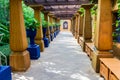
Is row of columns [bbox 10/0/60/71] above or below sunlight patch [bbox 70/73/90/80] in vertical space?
above

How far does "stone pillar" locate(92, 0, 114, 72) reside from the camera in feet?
21.6

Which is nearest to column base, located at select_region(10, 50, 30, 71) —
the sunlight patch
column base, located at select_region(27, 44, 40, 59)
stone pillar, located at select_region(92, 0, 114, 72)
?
the sunlight patch

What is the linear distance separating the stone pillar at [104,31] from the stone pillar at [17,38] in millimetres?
2318

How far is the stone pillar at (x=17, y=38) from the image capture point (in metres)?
6.71

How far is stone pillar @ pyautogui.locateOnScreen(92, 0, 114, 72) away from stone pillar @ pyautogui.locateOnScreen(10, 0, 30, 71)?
2.32m

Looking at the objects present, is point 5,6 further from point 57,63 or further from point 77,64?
point 77,64

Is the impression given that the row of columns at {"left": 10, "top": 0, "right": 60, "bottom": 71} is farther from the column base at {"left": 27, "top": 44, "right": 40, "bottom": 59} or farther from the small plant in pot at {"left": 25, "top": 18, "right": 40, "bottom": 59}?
the column base at {"left": 27, "top": 44, "right": 40, "bottom": 59}

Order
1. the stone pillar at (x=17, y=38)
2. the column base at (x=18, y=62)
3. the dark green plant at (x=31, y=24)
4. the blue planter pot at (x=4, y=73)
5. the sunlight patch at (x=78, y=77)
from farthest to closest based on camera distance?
1. the dark green plant at (x=31, y=24)
2. the column base at (x=18, y=62)
3. the stone pillar at (x=17, y=38)
4. the sunlight patch at (x=78, y=77)
5. the blue planter pot at (x=4, y=73)

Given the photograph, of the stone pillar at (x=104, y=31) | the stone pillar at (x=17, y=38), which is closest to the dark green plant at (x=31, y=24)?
the stone pillar at (x=17, y=38)

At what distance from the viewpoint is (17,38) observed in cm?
677

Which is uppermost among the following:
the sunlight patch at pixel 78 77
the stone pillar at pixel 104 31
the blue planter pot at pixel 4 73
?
the stone pillar at pixel 104 31

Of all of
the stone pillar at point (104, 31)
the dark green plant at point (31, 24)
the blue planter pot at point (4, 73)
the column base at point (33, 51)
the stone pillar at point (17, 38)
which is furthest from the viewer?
the column base at point (33, 51)

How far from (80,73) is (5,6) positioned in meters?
4.48

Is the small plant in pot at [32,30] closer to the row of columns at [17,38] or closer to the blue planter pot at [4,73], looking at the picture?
the row of columns at [17,38]
